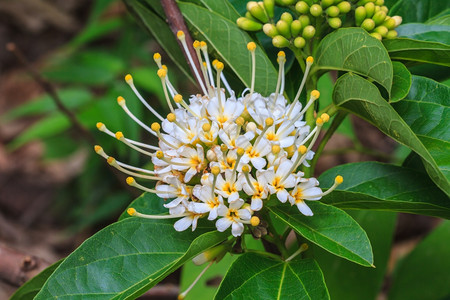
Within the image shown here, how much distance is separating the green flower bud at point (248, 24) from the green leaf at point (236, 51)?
11 mm

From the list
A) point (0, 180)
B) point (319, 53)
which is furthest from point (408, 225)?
point (0, 180)

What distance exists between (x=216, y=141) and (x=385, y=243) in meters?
0.82

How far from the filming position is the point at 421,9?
1.29 m

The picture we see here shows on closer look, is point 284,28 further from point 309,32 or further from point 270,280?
point 270,280

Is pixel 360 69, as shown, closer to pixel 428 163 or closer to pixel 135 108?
pixel 428 163

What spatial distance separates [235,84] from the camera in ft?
4.20

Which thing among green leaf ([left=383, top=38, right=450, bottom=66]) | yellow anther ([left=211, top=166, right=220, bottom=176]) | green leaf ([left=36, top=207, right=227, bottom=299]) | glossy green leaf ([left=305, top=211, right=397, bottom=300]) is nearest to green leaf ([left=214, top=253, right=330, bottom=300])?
green leaf ([left=36, top=207, right=227, bottom=299])

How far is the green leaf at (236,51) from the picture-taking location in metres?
1.12

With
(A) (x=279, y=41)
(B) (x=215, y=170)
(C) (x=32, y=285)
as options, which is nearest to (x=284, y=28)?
(A) (x=279, y=41)

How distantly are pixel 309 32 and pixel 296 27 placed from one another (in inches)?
1.1

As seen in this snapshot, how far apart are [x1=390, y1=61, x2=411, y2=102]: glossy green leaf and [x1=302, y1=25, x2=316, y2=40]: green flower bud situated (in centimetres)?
18

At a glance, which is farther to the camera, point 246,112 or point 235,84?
point 235,84

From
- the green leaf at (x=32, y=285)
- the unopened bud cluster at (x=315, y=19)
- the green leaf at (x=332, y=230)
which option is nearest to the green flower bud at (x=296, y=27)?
the unopened bud cluster at (x=315, y=19)

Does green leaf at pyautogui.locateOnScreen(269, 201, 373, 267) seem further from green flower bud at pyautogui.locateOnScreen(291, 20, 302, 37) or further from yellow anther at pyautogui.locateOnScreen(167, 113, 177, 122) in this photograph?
green flower bud at pyautogui.locateOnScreen(291, 20, 302, 37)
